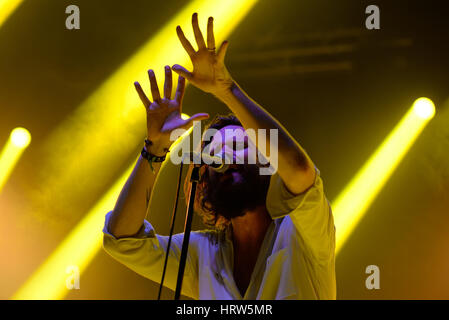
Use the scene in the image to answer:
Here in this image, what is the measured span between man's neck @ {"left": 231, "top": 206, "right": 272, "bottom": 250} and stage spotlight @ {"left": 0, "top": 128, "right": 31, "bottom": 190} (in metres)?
2.97

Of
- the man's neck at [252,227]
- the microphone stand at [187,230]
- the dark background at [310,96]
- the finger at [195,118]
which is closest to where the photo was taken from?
the microphone stand at [187,230]

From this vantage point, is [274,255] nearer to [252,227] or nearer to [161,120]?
[252,227]

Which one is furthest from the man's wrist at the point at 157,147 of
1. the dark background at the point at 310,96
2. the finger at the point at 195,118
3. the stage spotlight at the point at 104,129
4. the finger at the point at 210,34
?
the stage spotlight at the point at 104,129

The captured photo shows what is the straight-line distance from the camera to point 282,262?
1533mm

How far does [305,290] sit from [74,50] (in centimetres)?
338

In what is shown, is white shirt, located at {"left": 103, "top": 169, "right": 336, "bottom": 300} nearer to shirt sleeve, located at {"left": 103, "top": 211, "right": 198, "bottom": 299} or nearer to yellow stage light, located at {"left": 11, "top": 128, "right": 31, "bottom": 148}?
shirt sleeve, located at {"left": 103, "top": 211, "right": 198, "bottom": 299}

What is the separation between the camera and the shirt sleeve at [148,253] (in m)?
1.70

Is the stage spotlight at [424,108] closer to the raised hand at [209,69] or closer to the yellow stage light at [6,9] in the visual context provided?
the raised hand at [209,69]

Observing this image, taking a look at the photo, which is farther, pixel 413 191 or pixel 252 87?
pixel 252 87

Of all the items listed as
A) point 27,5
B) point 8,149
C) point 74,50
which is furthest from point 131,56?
point 8,149

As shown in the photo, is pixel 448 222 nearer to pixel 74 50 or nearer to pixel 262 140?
pixel 262 140

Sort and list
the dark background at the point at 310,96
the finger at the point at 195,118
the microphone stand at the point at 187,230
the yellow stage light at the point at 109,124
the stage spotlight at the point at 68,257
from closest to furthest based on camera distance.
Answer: the microphone stand at the point at 187,230
the finger at the point at 195,118
the dark background at the point at 310,96
the stage spotlight at the point at 68,257
the yellow stage light at the point at 109,124

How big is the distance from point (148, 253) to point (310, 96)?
97.1 inches

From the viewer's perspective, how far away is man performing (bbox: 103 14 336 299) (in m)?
1.43
